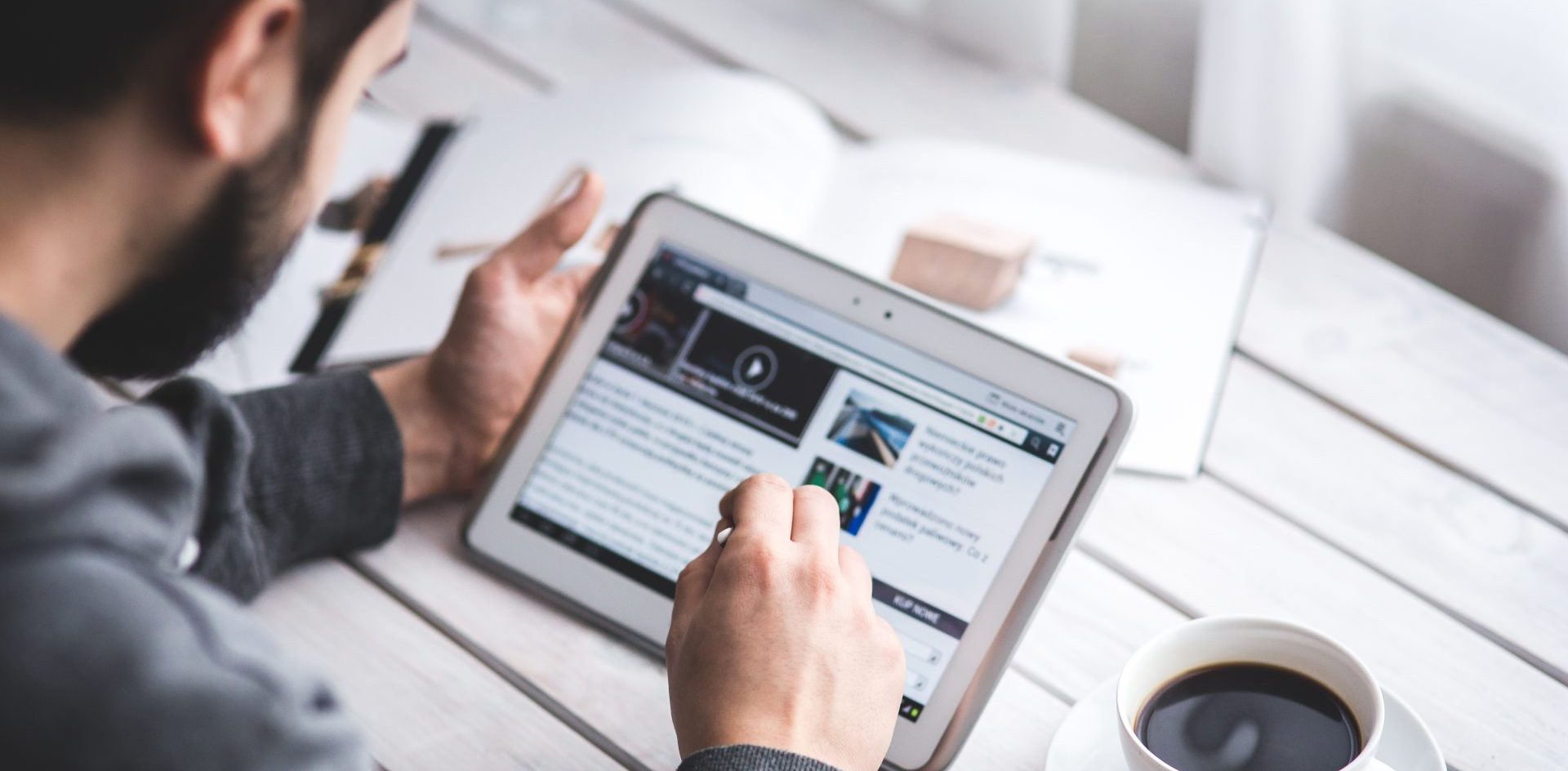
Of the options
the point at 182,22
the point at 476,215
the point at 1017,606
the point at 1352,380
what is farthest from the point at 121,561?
the point at 1352,380

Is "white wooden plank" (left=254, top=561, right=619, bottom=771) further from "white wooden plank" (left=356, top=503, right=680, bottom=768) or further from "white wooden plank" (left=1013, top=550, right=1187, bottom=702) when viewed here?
"white wooden plank" (left=1013, top=550, right=1187, bottom=702)

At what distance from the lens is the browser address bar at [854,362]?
0.65 m

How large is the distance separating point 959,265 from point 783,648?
366 millimetres

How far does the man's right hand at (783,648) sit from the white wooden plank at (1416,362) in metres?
0.40

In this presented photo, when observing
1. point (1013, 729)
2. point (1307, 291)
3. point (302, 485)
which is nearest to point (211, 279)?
point (302, 485)

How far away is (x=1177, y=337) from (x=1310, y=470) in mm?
123

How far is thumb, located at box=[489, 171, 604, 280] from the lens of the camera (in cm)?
79

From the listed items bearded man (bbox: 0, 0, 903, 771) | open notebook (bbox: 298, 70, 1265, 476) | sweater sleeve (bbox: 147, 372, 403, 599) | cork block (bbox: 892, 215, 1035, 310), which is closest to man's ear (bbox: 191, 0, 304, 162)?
bearded man (bbox: 0, 0, 903, 771)

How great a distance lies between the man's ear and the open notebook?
347 mm

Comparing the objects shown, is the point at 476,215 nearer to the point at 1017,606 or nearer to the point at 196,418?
the point at 196,418

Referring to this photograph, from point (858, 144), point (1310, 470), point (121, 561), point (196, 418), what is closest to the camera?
point (121, 561)

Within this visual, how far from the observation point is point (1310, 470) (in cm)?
77

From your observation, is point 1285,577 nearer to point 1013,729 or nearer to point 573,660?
point 1013,729

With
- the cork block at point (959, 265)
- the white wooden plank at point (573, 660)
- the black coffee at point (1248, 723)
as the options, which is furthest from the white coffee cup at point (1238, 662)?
the cork block at point (959, 265)
